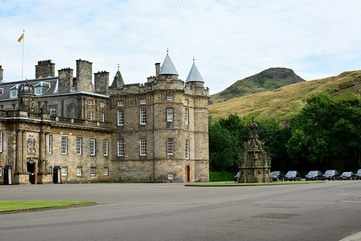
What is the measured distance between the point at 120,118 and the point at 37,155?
46.6 feet

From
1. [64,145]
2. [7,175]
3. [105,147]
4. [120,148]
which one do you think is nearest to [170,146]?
[120,148]

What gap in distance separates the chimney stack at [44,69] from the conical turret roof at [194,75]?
18283 millimetres

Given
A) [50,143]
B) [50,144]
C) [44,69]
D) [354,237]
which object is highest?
[44,69]

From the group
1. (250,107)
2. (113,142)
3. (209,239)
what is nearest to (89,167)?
(113,142)

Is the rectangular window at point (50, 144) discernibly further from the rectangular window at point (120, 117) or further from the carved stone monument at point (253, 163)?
the carved stone monument at point (253, 163)

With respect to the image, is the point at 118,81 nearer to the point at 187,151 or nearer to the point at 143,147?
the point at 143,147

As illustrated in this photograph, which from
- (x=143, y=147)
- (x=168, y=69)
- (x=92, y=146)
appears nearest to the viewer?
(x=168, y=69)

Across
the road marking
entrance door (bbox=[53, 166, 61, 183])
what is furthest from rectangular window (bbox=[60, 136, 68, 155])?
the road marking

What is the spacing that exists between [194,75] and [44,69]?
20.1 m

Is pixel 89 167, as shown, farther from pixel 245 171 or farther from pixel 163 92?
pixel 245 171

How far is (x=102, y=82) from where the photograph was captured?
79.5 m

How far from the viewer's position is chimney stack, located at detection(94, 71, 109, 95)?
79312mm

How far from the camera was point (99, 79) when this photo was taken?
80.1 meters

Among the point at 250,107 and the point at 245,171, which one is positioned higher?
the point at 250,107
